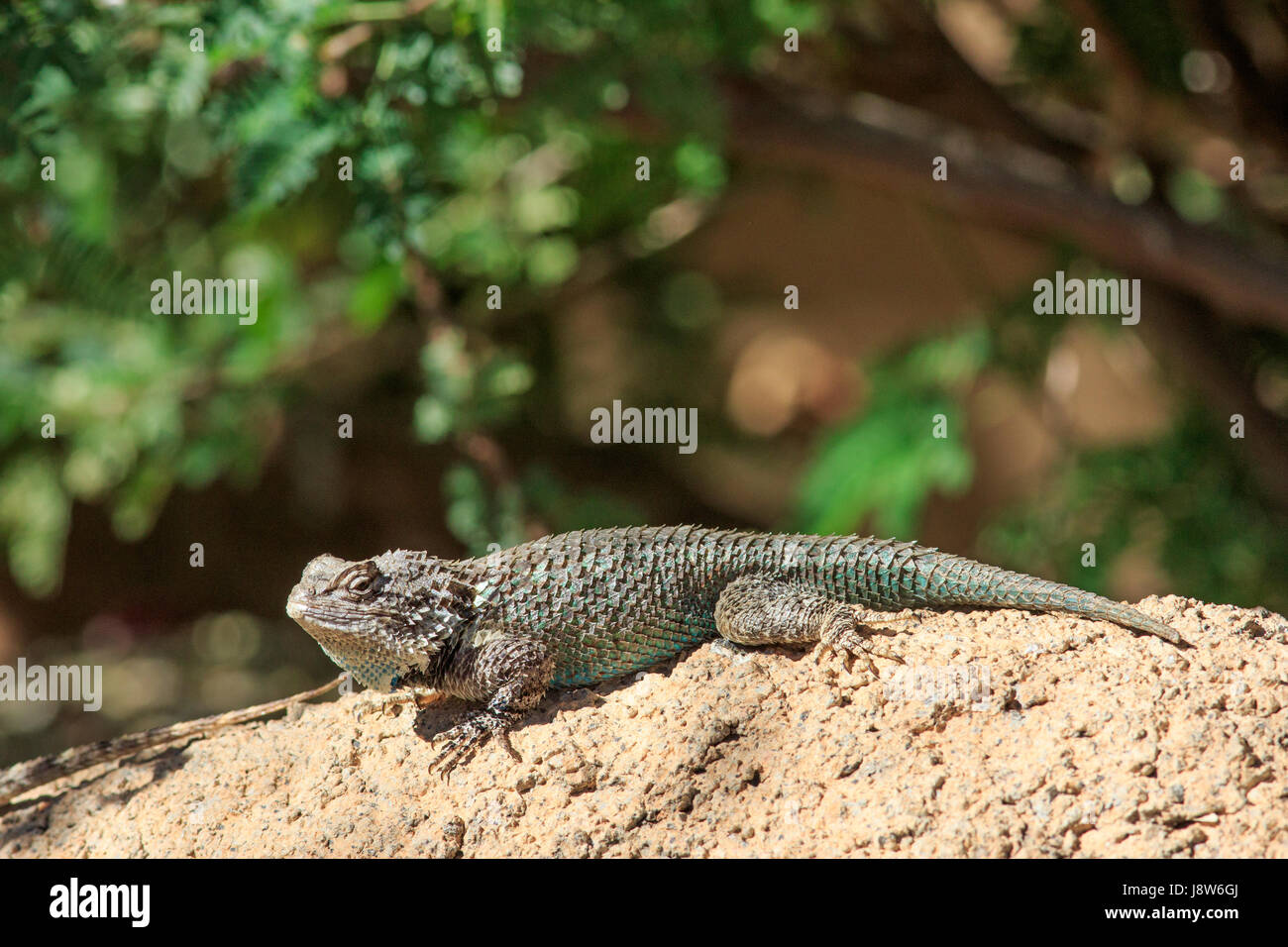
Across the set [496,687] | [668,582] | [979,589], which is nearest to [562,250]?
[668,582]

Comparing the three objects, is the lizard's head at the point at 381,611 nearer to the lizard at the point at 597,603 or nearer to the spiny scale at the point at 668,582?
the lizard at the point at 597,603

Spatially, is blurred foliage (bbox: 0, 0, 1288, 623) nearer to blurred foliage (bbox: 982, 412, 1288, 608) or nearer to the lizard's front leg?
blurred foliage (bbox: 982, 412, 1288, 608)

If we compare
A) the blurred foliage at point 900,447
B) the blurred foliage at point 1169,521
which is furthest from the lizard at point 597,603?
the blurred foliage at point 1169,521

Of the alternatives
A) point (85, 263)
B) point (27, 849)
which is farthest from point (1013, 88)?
point (27, 849)

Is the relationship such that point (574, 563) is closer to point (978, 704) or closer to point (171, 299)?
point (978, 704)

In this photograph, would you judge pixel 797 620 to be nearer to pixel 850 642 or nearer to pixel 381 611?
pixel 850 642

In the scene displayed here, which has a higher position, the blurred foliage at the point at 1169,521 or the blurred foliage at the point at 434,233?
the blurred foliage at the point at 434,233

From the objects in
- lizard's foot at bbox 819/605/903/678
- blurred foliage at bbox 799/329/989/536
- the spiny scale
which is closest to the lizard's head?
the spiny scale
